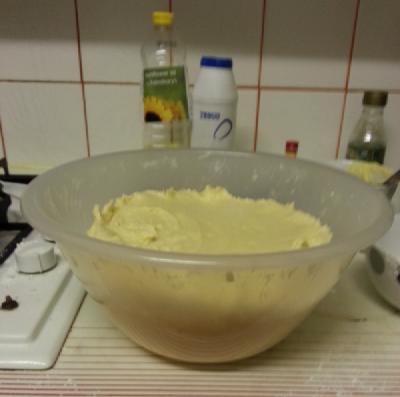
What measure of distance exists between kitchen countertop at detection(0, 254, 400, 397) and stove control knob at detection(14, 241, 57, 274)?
0.27ft

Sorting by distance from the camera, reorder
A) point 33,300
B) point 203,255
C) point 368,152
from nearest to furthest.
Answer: point 203,255 → point 33,300 → point 368,152

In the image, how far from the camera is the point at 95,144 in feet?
2.54

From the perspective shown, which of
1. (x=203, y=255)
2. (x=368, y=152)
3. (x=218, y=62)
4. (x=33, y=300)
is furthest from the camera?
(x=368, y=152)

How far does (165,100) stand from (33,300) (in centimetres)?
33

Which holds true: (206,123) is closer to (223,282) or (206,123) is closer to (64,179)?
(64,179)

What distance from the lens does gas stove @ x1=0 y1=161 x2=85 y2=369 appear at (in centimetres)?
37

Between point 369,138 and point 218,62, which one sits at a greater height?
point 218,62

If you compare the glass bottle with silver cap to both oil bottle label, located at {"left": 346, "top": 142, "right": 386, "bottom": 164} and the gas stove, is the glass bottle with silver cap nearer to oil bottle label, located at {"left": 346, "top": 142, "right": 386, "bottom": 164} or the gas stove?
oil bottle label, located at {"left": 346, "top": 142, "right": 386, "bottom": 164}

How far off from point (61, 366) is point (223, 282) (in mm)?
177

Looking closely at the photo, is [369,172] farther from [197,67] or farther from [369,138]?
[197,67]

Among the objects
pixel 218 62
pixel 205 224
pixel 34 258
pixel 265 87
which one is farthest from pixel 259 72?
pixel 34 258

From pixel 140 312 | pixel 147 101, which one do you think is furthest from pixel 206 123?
pixel 140 312

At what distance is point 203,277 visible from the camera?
0.30 m

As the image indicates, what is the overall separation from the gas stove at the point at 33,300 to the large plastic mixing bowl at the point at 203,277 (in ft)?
0.21
